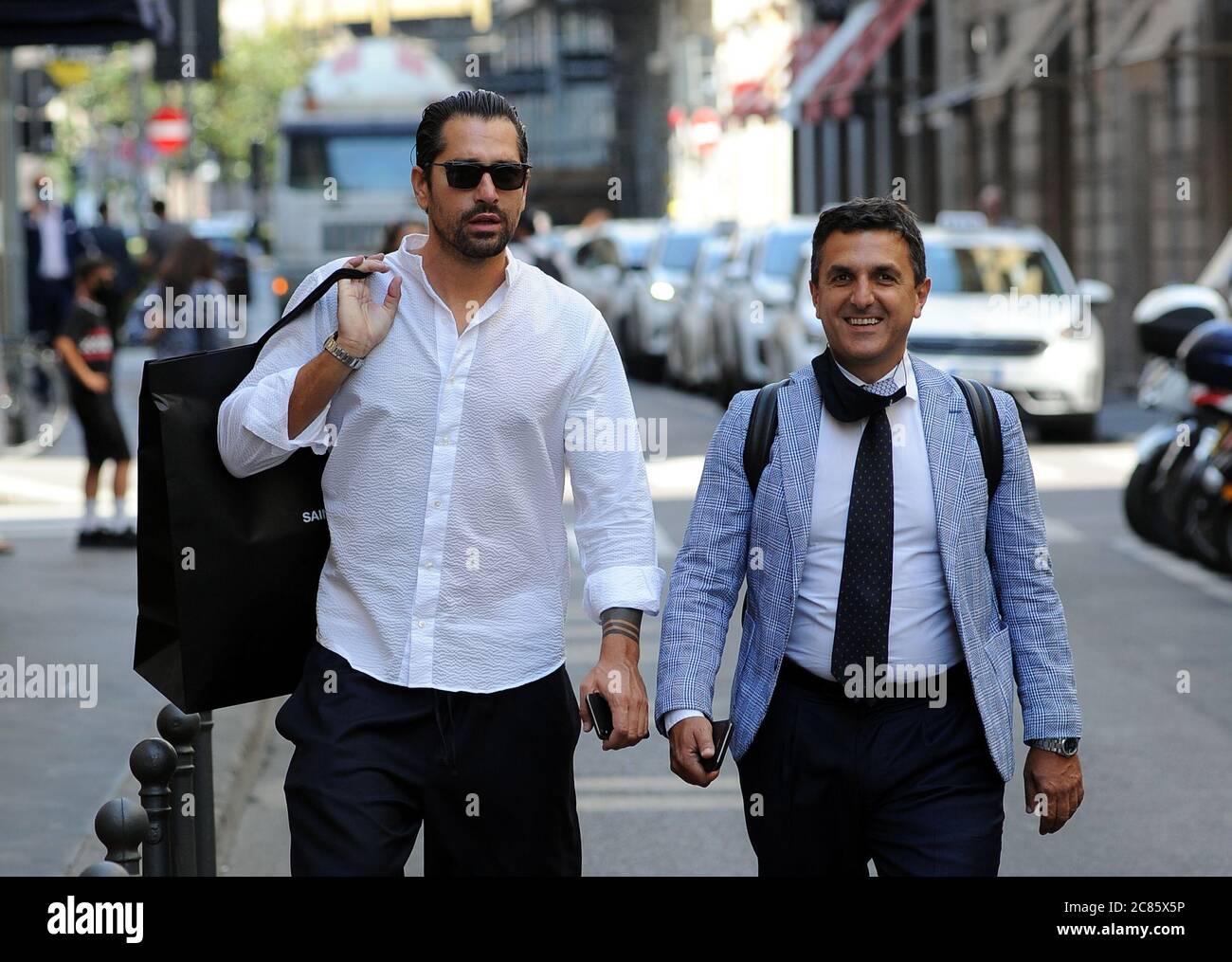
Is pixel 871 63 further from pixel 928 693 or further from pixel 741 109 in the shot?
pixel 928 693

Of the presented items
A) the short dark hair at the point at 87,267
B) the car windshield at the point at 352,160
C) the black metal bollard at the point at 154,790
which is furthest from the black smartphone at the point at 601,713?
the car windshield at the point at 352,160

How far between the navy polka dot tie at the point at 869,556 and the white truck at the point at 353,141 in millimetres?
24466

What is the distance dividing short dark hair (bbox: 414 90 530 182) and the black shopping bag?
0.25 metres

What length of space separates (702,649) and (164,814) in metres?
1.37

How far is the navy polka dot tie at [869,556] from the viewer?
4012 mm

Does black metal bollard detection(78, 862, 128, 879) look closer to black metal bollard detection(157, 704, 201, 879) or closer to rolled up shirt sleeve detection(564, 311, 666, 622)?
rolled up shirt sleeve detection(564, 311, 666, 622)

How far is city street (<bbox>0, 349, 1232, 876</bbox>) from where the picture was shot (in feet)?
22.7

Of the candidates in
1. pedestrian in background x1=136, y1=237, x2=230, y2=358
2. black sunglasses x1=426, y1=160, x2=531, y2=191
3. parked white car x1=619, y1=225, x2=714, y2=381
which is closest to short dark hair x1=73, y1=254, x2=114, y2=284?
pedestrian in background x1=136, y1=237, x2=230, y2=358

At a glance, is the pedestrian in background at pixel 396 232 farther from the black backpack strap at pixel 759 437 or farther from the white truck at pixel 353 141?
the white truck at pixel 353 141

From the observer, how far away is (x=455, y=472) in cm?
407

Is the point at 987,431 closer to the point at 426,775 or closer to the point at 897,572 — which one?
the point at 897,572

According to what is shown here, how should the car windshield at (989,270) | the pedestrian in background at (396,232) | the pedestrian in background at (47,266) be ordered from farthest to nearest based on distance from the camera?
1. the pedestrian in background at (47,266)
2. the car windshield at (989,270)
3. the pedestrian in background at (396,232)

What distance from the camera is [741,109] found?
5100 cm

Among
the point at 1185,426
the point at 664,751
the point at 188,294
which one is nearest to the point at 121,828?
the point at 664,751
